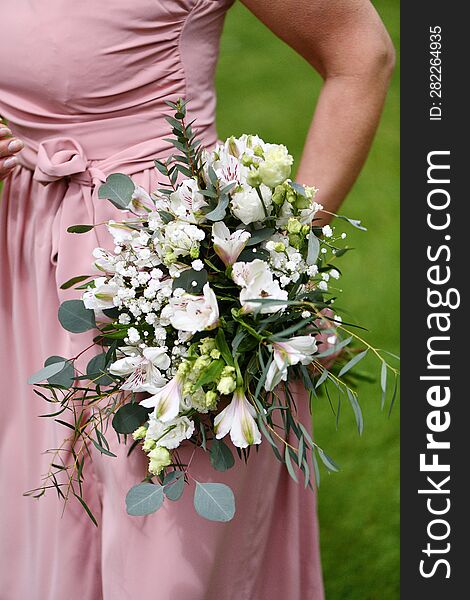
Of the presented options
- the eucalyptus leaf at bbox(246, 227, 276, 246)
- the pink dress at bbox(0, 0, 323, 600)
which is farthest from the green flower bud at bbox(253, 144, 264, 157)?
the pink dress at bbox(0, 0, 323, 600)

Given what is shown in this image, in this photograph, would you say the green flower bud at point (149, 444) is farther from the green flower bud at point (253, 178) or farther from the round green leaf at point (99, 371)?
the green flower bud at point (253, 178)

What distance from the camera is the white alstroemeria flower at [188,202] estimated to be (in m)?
1.23

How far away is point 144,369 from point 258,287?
0.22 metres

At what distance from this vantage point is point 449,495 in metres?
2.59

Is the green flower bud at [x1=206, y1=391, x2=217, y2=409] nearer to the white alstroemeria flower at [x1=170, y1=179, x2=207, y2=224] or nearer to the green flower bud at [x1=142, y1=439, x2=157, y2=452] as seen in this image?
the green flower bud at [x1=142, y1=439, x2=157, y2=452]

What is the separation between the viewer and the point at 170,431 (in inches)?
49.4

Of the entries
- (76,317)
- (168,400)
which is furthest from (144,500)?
(76,317)

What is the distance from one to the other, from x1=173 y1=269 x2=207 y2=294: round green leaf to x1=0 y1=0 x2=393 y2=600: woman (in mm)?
319

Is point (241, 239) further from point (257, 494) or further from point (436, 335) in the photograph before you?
point (436, 335)

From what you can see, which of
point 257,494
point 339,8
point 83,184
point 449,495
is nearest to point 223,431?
point 257,494

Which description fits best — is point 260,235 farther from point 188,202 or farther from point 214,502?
point 214,502

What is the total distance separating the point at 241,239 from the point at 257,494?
1.88 feet

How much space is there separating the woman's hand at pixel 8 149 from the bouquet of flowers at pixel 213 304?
0.30 meters

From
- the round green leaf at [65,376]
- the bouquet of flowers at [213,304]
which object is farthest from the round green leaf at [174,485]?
the round green leaf at [65,376]
